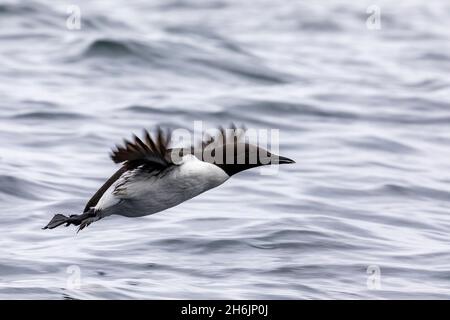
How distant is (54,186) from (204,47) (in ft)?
28.4

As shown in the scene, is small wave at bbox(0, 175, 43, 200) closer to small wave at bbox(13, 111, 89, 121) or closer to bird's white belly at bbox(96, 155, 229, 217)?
small wave at bbox(13, 111, 89, 121)

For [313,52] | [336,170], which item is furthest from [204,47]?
[336,170]

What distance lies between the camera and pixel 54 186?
1150 cm

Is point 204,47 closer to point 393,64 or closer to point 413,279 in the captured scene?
point 393,64

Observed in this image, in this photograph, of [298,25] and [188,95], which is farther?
[298,25]

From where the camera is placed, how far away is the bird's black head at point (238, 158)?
793 cm

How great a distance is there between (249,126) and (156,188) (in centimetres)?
795

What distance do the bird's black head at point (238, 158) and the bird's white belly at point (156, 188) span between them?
0.23 metres

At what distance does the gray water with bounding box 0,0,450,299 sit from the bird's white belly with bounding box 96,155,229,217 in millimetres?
813

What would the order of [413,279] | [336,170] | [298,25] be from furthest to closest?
[298,25], [336,170], [413,279]

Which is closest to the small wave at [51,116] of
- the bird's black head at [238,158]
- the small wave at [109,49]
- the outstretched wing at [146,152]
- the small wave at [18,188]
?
the small wave at [18,188]

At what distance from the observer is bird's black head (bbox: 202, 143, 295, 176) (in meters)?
7.93

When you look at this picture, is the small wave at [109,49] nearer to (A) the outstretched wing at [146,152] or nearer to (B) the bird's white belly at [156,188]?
(B) the bird's white belly at [156,188]

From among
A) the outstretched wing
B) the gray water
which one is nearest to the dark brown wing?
the outstretched wing
